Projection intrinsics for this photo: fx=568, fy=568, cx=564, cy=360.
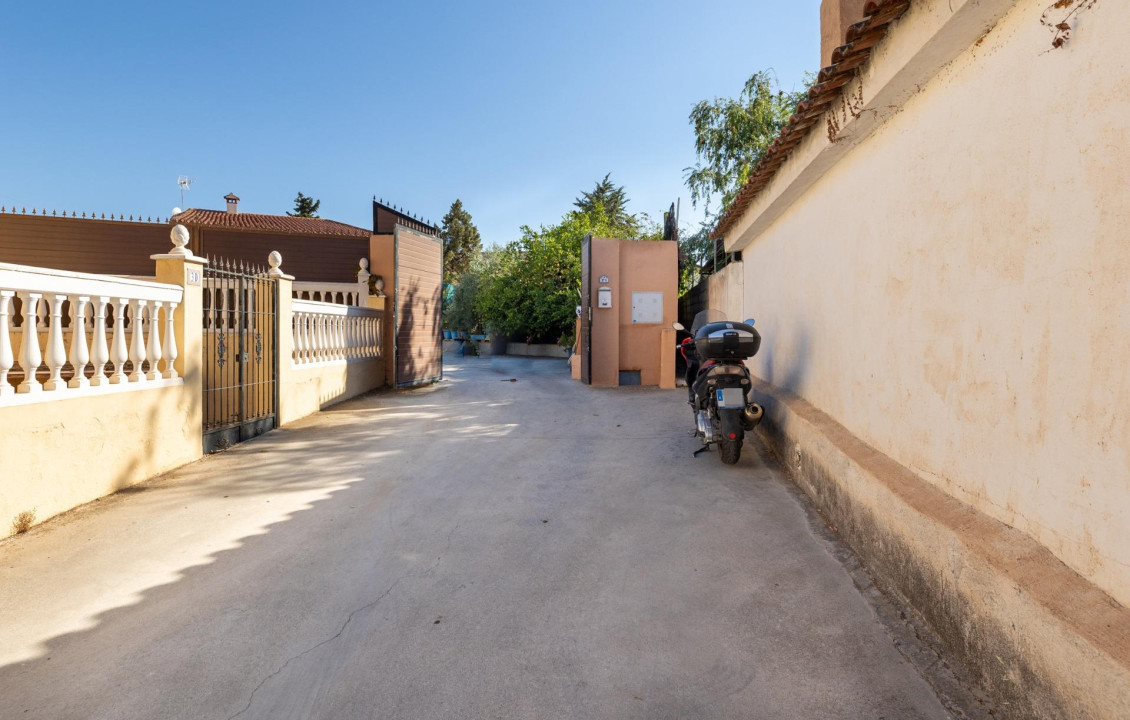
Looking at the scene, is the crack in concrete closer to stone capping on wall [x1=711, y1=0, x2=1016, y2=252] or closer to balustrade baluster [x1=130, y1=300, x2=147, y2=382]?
balustrade baluster [x1=130, y1=300, x2=147, y2=382]

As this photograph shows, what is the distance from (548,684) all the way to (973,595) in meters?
1.61

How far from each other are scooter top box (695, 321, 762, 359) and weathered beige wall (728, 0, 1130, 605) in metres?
1.71

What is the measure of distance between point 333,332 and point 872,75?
27.0ft

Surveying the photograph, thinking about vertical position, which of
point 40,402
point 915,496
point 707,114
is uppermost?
point 707,114

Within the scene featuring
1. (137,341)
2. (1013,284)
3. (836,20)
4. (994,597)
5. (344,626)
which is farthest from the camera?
(836,20)

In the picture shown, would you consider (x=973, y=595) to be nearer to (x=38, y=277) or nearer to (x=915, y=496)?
(x=915, y=496)

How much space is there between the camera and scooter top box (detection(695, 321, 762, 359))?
555 cm

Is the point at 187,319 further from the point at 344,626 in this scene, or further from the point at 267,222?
the point at 267,222

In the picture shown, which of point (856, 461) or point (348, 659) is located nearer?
point (348, 659)

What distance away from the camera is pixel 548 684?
2.13 m

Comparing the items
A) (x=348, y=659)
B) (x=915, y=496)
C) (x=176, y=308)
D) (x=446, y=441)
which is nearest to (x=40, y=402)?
(x=176, y=308)

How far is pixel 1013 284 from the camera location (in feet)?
7.10

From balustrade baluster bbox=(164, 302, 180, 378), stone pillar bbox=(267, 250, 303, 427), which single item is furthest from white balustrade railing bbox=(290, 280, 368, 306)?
balustrade baluster bbox=(164, 302, 180, 378)

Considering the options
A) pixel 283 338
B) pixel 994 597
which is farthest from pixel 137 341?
pixel 994 597
